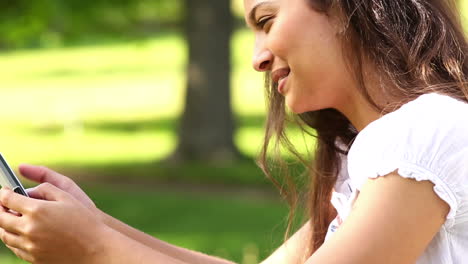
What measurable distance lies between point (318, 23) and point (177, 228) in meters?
7.07

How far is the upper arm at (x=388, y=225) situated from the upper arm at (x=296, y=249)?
27.9 inches

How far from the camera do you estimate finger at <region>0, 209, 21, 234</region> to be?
2.07 meters

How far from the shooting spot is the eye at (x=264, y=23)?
2.30 meters

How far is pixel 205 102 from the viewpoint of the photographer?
13359 mm

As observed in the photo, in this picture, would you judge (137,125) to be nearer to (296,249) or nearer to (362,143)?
(296,249)

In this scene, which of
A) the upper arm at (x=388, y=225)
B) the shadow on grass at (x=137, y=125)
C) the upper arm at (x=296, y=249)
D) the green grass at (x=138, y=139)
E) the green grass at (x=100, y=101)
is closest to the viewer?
the upper arm at (x=388, y=225)

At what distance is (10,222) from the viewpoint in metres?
2.08

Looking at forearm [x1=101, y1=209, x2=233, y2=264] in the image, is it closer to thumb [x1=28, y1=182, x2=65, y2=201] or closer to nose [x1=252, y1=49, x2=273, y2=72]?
thumb [x1=28, y1=182, x2=65, y2=201]

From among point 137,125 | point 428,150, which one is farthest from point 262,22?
point 137,125

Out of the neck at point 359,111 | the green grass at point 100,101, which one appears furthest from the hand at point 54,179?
the green grass at point 100,101

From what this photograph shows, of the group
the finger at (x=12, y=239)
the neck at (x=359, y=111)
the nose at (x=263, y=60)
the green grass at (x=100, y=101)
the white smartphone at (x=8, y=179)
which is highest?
the nose at (x=263, y=60)

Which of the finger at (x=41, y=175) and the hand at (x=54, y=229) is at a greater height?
the hand at (x=54, y=229)

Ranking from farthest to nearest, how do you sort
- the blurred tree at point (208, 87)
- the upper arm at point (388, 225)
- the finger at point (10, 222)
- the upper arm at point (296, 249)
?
the blurred tree at point (208, 87) → the upper arm at point (296, 249) → the finger at point (10, 222) → the upper arm at point (388, 225)

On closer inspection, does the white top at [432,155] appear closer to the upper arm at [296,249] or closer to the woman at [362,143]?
the woman at [362,143]
